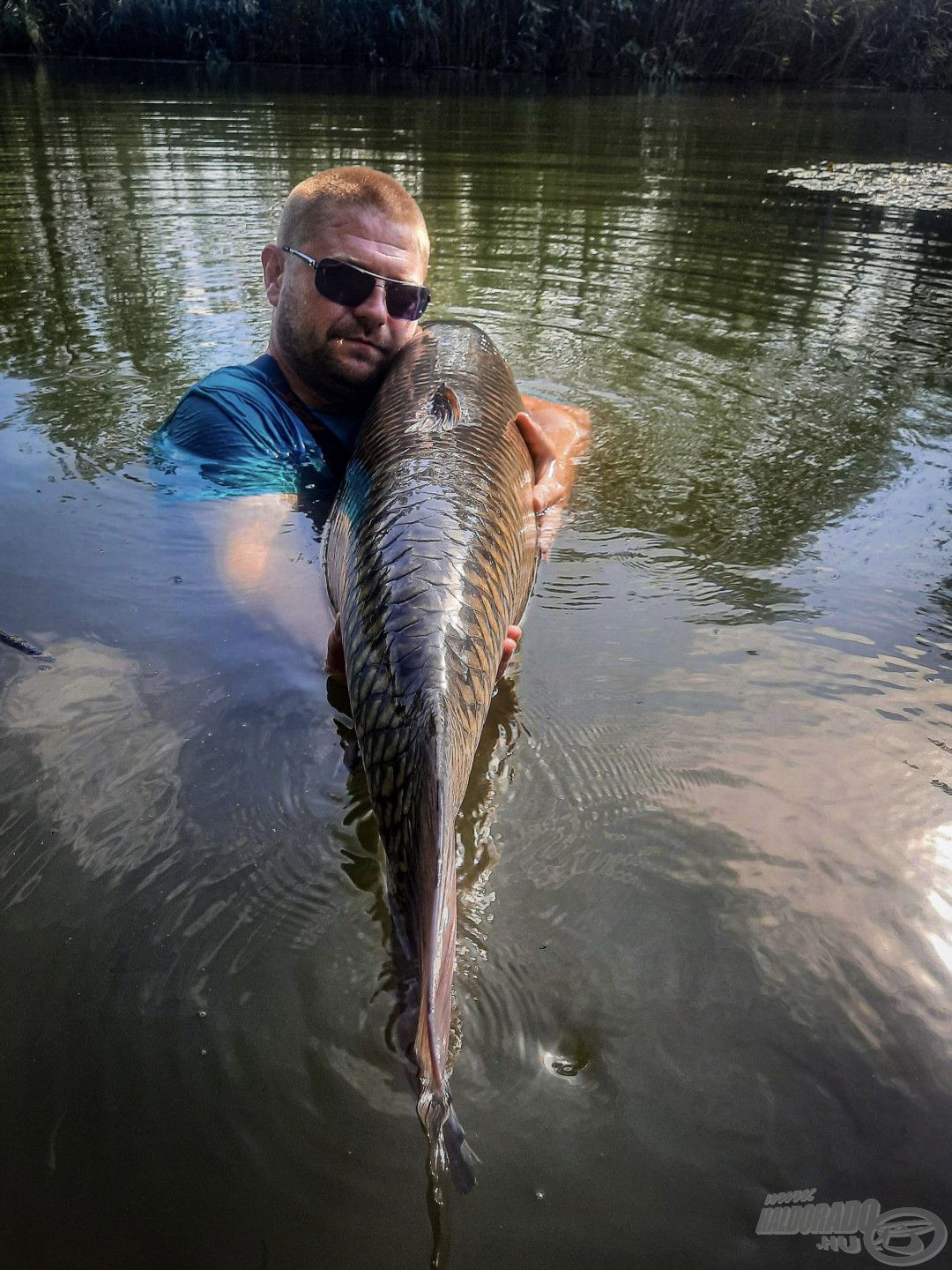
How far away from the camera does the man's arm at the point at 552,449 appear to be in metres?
3.75

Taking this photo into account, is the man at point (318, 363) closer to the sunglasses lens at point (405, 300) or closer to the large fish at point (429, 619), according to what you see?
the sunglasses lens at point (405, 300)

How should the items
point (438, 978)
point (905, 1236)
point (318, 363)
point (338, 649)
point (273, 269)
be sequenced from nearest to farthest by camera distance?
1. point (438, 978)
2. point (905, 1236)
3. point (338, 649)
4. point (318, 363)
5. point (273, 269)

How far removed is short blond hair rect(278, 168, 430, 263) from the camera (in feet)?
12.9

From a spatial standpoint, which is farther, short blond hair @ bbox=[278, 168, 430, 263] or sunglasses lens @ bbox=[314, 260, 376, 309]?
short blond hair @ bbox=[278, 168, 430, 263]

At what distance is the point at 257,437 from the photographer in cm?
371

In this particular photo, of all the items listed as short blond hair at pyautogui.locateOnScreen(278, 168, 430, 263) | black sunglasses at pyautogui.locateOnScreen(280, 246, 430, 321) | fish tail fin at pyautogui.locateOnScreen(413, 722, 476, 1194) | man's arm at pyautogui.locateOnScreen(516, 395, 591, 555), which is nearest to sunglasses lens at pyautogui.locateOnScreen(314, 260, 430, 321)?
black sunglasses at pyautogui.locateOnScreen(280, 246, 430, 321)

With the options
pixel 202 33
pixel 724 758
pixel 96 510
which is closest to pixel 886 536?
pixel 724 758

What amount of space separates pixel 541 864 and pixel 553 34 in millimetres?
26547

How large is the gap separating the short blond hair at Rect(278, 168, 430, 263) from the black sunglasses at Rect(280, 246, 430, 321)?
0.43 feet

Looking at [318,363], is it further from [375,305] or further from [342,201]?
[342,201]

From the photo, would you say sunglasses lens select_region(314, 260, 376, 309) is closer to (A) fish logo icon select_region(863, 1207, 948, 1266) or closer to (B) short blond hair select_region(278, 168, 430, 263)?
(B) short blond hair select_region(278, 168, 430, 263)

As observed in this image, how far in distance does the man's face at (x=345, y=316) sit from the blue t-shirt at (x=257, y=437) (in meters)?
0.15

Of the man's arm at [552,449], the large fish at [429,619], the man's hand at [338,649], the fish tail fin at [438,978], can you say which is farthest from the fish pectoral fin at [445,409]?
the fish tail fin at [438,978]

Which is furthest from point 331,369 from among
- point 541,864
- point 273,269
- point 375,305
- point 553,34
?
point 553,34
